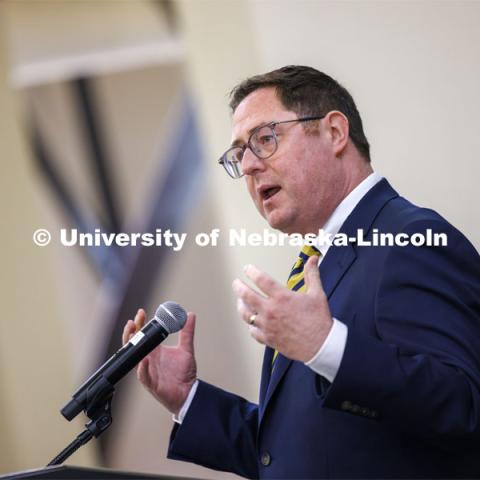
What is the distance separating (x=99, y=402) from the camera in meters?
1.55

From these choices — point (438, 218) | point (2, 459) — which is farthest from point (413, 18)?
point (2, 459)

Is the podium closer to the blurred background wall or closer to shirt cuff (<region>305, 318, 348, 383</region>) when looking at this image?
shirt cuff (<region>305, 318, 348, 383</region>)

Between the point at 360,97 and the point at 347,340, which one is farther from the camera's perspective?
the point at 360,97

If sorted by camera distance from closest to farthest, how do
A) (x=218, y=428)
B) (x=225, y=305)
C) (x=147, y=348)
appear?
(x=147, y=348) < (x=218, y=428) < (x=225, y=305)

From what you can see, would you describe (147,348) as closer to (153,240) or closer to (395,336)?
(395,336)

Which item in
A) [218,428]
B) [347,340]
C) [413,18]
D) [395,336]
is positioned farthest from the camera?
[413,18]

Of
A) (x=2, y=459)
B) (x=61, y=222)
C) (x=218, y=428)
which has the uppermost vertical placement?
(x=61, y=222)

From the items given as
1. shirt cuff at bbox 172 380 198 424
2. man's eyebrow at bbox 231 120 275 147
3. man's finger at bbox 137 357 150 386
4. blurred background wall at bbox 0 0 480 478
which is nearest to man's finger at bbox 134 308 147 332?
man's finger at bbox 137 357 150 386

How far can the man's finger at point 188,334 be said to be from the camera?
186 cm

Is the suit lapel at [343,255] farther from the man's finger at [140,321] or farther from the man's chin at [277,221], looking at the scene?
the man's finger at [140,321]

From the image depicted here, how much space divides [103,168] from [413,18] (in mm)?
Result: 1754

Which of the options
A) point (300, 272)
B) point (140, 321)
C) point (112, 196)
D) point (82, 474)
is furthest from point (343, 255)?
point (112, 196)

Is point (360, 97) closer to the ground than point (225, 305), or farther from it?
farther from it

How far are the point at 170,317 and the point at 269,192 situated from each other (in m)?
0.45
